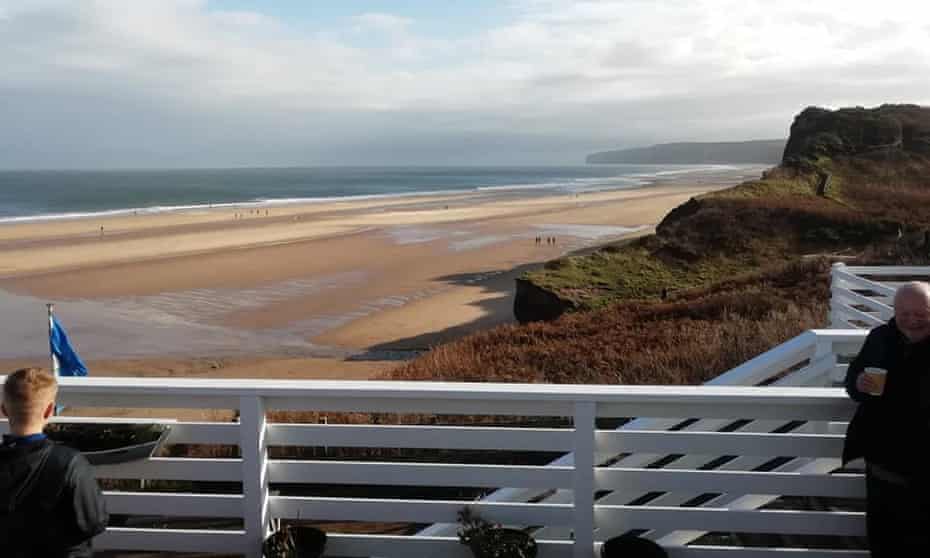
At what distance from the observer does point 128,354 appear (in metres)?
16.8

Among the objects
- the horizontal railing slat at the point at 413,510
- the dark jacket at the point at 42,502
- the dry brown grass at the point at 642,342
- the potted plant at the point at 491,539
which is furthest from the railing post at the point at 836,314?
the dark jacket at the point at 42,502

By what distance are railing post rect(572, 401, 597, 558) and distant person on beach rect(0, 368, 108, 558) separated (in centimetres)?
191

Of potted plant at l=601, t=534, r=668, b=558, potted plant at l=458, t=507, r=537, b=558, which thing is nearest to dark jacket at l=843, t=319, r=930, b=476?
potted plant at l=601, t=534, r=668, b=558

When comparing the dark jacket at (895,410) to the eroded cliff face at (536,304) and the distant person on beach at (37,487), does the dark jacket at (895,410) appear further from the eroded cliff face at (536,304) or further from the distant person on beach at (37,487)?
the eroded cliff face at (536,304)

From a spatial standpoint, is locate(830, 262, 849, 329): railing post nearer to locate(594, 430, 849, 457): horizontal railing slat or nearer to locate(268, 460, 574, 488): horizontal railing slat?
locate(594, 430, 849, 457): horizontal railing slat

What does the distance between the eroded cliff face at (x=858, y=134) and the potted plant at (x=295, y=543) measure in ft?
108

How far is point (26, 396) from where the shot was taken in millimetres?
3150

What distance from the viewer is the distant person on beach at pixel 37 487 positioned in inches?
122

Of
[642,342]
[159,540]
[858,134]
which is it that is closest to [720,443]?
[159,540]

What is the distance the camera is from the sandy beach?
55.8 feet

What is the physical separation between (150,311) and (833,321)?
1676 cm

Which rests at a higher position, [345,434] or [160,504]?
[345,434]

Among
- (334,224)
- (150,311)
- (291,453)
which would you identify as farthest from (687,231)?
(334,224)

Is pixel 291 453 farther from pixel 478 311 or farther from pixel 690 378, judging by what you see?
pixel 478 311
